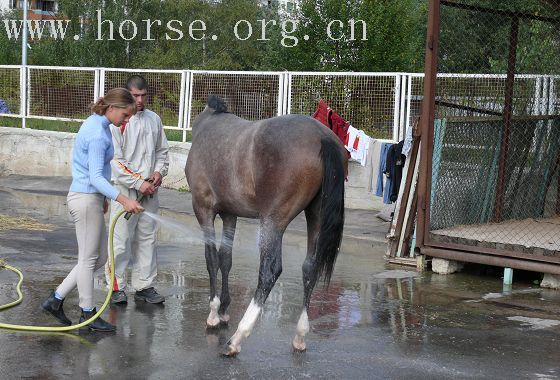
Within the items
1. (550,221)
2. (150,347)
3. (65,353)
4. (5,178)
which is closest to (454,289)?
(550,221)

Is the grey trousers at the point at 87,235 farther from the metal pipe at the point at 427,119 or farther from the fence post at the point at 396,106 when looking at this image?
the fence post at the point at 396,106

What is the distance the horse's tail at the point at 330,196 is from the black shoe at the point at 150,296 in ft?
6.43

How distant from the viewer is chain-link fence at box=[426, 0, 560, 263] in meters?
10.2

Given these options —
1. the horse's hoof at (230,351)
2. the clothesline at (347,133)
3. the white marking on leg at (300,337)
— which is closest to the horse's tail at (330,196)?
the white marking on leg at (300,337)

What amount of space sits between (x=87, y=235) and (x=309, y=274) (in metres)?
1.66

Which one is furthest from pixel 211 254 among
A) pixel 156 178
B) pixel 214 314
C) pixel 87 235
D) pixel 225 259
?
pixel 87 235

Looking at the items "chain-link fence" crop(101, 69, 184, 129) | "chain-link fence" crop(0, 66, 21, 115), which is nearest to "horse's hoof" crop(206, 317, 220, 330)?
"chain-link fence" crop(101, 69, 184, 129)

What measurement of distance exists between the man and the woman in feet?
3.14

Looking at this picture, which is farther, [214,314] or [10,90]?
[10,90]

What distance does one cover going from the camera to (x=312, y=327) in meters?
7.23

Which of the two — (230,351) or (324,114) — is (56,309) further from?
(324,114)

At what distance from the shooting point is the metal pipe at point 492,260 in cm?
921

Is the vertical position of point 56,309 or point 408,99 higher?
point 408,99

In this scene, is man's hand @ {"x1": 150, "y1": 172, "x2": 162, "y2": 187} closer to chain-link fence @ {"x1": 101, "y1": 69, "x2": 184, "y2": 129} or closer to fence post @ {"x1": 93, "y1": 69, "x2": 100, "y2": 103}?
chain-link fence @ {"x1": 101, "y1": 69, "x2": 184, "y2": 129}
